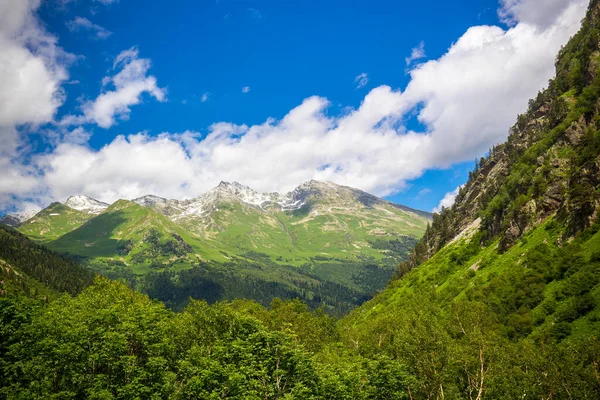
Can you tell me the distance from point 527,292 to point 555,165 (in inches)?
2312

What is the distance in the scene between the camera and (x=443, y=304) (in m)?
101

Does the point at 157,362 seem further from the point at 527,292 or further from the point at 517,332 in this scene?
the point at 527,292

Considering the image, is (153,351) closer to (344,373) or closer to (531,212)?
(344,373)

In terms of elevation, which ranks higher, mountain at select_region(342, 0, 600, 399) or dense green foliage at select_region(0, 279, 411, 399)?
mountain at select_region(342, 0, 600, 399)

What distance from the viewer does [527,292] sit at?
7075 centimetres

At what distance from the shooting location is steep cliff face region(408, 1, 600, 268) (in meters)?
78.6

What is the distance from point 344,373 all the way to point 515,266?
→ 64.4 m

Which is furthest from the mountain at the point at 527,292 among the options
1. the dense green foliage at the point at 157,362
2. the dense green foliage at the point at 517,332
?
the dense green foliage at the point at 157,362

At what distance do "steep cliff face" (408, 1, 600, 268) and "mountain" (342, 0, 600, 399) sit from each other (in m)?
0.44

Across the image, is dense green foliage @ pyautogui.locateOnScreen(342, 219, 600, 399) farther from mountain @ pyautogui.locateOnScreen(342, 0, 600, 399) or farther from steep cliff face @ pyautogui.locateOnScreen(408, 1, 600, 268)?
steep cliff face @ pyautogui.locateOnScreen(408, 1, 600, 268)

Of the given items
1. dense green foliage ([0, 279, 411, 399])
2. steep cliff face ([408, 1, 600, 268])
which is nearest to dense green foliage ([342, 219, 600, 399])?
dense green foliage ([0, 279, 411, 399])

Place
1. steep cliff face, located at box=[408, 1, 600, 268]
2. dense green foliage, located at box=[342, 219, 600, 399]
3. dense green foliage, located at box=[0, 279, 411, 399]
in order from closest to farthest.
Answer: dense green foliage, located at box=[0, 279, 411, 399] < dense green foliage, located at box=[342, 219, 600, 399] < steep cliff face, located at box=[408, 1, 600, 268]

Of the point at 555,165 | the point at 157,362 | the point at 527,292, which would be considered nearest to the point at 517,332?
the point at 527,292

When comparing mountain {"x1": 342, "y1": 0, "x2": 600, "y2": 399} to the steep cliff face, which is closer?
mountain {"x1": 342, "y1": 0, "x2": 600, "y2": 399}
